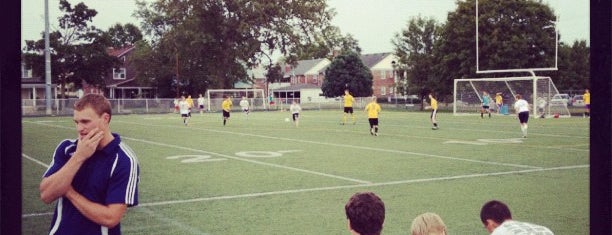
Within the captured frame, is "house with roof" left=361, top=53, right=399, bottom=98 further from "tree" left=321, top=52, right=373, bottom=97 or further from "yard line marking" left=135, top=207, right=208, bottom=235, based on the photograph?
"yard line marking" left=135, top=207, right=208, bottom=235

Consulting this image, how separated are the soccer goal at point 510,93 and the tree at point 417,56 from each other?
8.37 meters

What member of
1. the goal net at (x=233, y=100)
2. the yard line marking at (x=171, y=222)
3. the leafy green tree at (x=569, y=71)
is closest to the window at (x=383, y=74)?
the goal net at (x=233, y=100)

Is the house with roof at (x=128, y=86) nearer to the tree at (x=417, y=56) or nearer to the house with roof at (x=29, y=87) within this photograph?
the house with roof at (x=29, y=87)

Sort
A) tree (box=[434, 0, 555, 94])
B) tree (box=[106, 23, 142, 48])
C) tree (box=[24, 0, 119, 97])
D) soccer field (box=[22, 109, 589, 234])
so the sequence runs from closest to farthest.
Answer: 1. soccer field (box=[22, 109, 589, 234])
2. tree (box=[24, 0, 119, 97])
3. tree (box=[434, 0, 555, 94])
4. tree (box=[106, 23, 142, 48])

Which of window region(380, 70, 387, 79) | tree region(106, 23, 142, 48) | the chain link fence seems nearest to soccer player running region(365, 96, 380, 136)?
the chain link fence

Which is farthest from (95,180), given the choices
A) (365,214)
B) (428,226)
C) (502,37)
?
(502,37)

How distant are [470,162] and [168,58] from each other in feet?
152

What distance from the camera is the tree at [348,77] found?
206 ft

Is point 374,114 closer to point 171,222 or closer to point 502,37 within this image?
point 171,222

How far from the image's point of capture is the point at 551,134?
65.4 ft

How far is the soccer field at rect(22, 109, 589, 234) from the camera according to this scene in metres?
6.81

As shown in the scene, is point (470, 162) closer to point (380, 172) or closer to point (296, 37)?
point (380, 172)

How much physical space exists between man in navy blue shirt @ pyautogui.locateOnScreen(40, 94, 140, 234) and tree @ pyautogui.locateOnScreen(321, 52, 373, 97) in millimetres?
59976

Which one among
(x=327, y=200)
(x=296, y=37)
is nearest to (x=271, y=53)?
(x=296, y=37)
